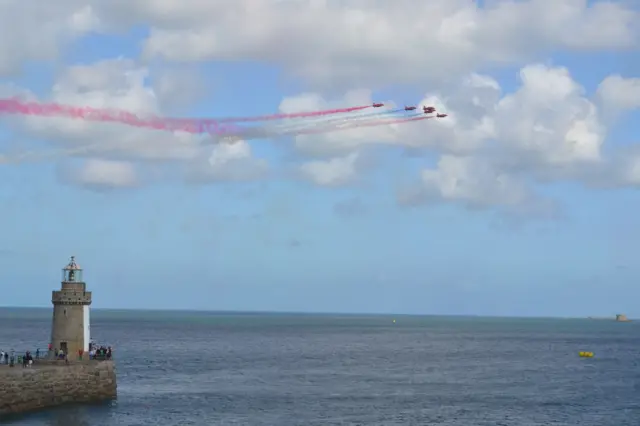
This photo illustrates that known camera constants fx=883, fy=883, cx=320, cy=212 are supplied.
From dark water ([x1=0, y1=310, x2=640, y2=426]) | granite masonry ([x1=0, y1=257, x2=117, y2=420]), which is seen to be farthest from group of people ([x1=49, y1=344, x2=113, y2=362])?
dark water ([x1=0, y1=310, x2=640, y2=426])

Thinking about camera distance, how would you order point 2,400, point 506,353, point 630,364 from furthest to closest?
point 506,353, point 630,364, point 2,400

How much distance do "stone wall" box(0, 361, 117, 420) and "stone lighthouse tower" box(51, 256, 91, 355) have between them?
3.74m

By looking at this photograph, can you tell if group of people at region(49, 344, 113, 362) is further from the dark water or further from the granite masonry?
the dark water

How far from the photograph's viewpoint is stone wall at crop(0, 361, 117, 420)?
7294cm

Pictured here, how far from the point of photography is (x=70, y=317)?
285 feet

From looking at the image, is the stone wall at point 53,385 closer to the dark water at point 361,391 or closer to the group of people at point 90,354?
the group of people at point 90,354

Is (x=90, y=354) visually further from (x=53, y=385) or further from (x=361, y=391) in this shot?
(x=361, y=391)

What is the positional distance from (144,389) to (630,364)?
93399 mm

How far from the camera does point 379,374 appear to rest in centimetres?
12638

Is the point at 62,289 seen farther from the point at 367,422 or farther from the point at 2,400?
the point at 367,422

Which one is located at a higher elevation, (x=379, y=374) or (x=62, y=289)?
(x=62, y=289)

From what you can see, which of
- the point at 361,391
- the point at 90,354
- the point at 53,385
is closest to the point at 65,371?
the point at 53,385

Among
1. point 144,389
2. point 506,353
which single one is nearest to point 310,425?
point 144,389

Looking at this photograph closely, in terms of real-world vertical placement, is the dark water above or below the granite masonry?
below
